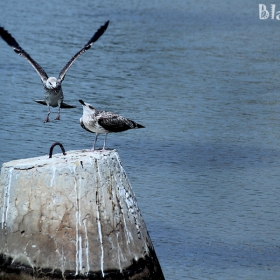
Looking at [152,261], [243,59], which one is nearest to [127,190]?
[152,261]

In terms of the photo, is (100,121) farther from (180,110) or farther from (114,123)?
(180,110)

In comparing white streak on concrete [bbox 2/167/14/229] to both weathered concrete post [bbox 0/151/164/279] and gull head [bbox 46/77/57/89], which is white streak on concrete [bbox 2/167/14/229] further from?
gull head [bbox 46/77/57/89]

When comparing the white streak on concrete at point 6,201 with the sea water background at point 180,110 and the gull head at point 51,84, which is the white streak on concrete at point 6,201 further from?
the gull head at point 51,84

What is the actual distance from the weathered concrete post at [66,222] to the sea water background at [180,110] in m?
1.62

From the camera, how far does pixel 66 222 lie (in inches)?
295

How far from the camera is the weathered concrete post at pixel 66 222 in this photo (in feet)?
24.5

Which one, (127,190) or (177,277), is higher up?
(127,190)

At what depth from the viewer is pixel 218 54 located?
20.8 meters

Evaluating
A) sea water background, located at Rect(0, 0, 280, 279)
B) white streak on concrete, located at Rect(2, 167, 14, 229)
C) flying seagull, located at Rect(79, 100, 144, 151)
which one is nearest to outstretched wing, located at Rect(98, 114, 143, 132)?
flying seagull, located at Rect(79, 100, 144, 151)

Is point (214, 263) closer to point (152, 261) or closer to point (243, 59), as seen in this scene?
point (152, 261)

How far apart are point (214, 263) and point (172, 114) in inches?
259

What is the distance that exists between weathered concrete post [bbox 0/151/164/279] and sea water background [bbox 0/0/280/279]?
162 cm

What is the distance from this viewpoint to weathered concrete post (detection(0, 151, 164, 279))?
24.5ft

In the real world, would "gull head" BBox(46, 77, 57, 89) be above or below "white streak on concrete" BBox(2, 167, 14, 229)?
above
